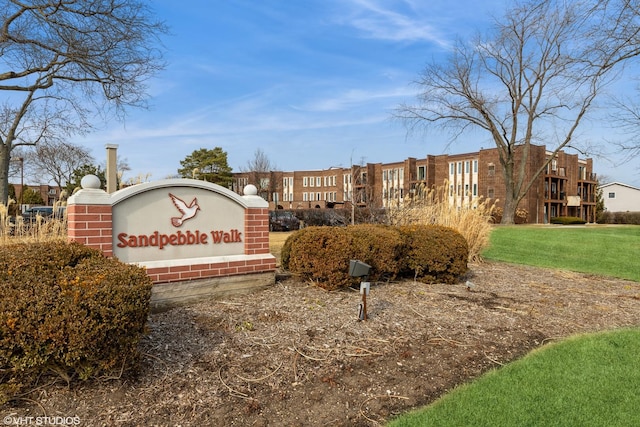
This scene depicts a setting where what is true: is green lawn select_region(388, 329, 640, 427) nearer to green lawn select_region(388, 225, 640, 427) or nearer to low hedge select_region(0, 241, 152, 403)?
green lawn select_region(388, 225, 640, 427)

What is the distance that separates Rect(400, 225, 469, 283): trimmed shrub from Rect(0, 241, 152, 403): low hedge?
4.55 meters

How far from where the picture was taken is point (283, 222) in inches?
1102

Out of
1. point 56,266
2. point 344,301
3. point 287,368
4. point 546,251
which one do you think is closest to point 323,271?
point 344,301

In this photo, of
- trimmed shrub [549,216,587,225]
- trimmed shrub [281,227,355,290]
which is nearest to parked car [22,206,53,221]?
trimmed shrub [281,227,355,290]

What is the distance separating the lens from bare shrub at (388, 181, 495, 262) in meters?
9.40

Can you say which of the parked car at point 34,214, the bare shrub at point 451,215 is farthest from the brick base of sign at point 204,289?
the bare shrub at point 451,215

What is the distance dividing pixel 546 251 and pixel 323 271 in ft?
33.9

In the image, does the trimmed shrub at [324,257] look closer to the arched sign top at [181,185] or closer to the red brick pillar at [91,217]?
the arched sign top at [181,185]

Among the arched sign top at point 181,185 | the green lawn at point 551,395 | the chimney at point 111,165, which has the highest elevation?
the chimney at point 111,165

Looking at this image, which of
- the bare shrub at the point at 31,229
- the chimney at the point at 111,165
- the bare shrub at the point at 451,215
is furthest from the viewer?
the bare shrub at the point at 451,215

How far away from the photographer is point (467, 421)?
2.75 m

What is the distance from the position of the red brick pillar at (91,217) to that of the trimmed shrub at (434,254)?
432cm

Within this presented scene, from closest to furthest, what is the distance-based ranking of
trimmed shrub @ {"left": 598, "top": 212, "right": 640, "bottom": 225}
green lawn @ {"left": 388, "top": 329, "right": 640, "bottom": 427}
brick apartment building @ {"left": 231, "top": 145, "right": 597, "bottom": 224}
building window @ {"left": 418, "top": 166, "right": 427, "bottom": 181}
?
green lawn @ {"left": 388, "top": 329, "right": 640, "bottom": 427}
brick apartment building @ {"left": 231, "top": 145, "right": 597, "bottom": 224}
trimmed shrub @ {"left": 598, "top": 212, "right": 640, "bottom": 225}
building window @ {"left": 418, "top": 166, "right": 427, "bottom": 181}

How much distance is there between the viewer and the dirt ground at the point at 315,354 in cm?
281
